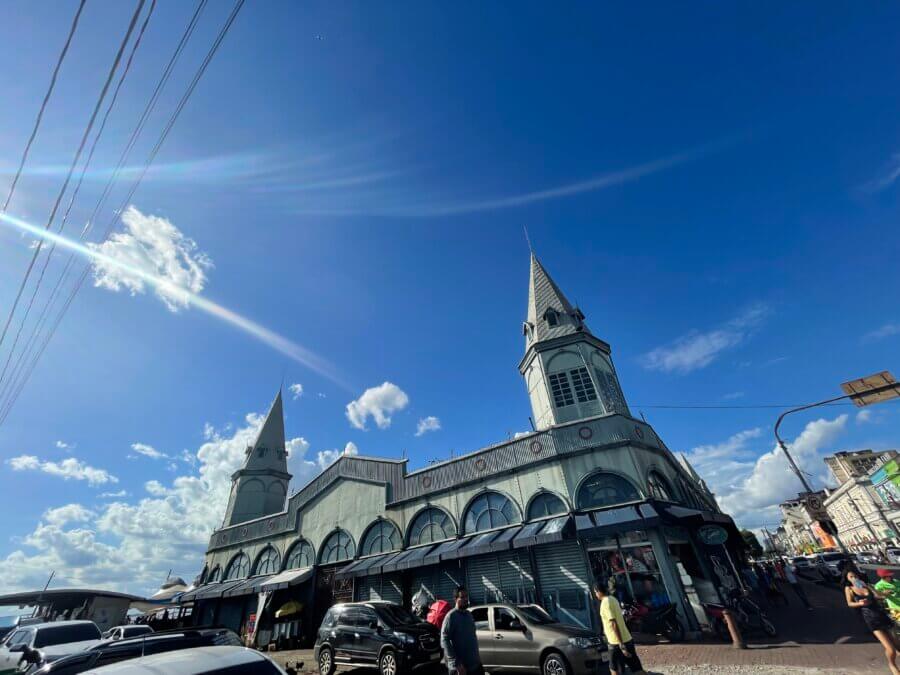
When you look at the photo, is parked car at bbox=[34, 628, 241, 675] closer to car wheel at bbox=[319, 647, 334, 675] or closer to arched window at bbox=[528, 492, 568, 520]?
car wheel at bbox=[319, 647, 334, 675]

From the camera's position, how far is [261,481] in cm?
3309

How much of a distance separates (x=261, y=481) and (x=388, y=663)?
90.0 feet

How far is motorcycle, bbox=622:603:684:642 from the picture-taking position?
41.0 feet

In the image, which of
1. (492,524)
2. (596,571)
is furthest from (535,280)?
(596,571)

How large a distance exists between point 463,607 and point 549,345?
51.6 ft

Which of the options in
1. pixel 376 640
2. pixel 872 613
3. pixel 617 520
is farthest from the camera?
pixel 617 520

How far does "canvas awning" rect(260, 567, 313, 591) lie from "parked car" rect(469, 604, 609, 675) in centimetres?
1542

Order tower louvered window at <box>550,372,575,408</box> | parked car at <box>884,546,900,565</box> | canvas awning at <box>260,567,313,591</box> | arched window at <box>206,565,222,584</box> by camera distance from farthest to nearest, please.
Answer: parked car at <box>884,546,900,565</box>
arched window at <box>206,565,222,584</box>
canvas awning at <box>260,567,313,591</box>
tower louvered window at <box>550,372,575,408</box>

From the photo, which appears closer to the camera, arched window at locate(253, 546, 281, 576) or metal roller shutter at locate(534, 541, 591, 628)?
metal roller shutter at locate(534, 541, 591, 628)

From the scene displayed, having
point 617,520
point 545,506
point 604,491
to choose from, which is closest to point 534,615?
point 617,520

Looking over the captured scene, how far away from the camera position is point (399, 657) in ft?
32.2

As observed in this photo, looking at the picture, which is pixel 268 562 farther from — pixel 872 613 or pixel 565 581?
pixel 872 613

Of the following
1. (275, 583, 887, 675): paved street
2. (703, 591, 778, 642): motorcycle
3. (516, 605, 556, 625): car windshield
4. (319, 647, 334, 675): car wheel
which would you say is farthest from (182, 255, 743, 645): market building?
(319, 647, 334, 675): car wheel

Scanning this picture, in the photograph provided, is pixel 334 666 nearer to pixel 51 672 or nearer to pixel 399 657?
pixel 399 657
